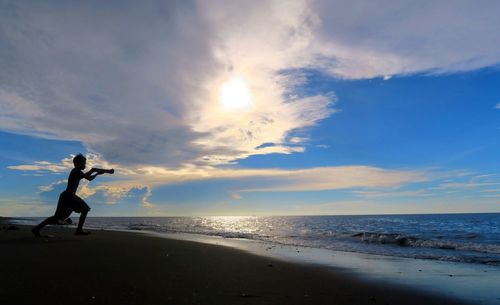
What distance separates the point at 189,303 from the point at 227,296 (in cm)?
76

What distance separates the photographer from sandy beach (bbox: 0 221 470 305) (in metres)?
4.93

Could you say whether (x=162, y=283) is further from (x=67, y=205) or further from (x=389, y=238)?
(x=389, y=238)

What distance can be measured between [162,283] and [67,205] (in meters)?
6.39

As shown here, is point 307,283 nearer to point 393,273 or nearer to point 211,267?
point 211,267

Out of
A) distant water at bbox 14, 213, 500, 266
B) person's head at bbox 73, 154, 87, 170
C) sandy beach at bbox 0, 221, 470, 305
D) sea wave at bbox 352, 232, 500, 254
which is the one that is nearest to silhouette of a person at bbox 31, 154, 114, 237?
person's head at bbox 73, 154, 87, 170

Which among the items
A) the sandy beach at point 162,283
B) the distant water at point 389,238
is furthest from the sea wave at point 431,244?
the sandy beach at point 162,283

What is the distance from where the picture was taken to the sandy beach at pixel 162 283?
493cm

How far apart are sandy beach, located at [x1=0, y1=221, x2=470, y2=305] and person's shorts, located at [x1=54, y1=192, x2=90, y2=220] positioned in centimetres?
183

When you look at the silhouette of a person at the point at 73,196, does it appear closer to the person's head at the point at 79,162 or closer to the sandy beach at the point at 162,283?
the person's head at the point at 79,162

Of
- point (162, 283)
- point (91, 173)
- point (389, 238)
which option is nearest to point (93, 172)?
point (91, 173)

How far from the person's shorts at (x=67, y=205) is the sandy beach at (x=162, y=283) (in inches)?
72.1

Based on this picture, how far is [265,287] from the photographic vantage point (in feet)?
20.9

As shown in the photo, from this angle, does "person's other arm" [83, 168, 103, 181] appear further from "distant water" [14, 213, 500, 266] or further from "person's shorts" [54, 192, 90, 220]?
"distant water" [14, 213, 500, 266]

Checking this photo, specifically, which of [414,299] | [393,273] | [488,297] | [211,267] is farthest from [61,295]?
[393,273]
